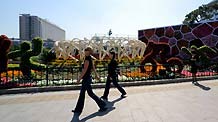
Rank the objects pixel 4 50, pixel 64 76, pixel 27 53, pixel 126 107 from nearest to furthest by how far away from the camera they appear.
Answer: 1. pixel 126 107
2. pixel 4 50
3. pixel 64 76
4. pixel 27 53

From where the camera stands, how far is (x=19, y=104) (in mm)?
Answer: 9117

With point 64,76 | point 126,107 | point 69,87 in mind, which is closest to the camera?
point 126,107

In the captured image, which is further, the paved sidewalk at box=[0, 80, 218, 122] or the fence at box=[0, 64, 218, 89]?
the fence at box=[0, 64, 218, 89]

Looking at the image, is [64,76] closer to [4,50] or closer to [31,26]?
[4,50]

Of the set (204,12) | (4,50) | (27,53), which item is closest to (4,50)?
(4,50)

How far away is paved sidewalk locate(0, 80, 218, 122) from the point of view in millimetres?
7141

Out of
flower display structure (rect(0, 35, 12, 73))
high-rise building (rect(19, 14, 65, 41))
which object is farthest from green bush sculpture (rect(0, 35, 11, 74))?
high-rise building (rect(19, 14, 65, 41))

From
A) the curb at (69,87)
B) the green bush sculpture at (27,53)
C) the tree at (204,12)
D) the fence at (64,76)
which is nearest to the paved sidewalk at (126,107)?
the curb at (69,87)

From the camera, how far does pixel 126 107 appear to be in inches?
329

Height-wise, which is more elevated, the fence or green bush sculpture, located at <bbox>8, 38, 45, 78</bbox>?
green bush sculpture, located at <bbox>8, 38, 45, 78</bbox>

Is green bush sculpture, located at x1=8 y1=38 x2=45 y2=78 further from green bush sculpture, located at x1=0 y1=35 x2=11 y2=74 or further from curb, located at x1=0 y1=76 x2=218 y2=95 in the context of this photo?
curb, located at x1=0 y1=76 x2=218 y2=95

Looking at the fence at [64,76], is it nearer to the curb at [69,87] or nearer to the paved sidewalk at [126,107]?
the curb at [69,87]

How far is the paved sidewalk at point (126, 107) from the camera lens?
7141mm

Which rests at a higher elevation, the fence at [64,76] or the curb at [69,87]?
the fence at [64,76]
